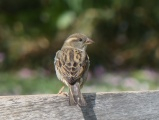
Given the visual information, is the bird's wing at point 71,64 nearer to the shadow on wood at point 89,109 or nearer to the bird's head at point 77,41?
the bird's head at point 77,41

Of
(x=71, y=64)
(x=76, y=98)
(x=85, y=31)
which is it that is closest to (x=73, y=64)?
(x=71, y=64)

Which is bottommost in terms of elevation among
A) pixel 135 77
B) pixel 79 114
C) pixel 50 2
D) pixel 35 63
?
pixel 79 114

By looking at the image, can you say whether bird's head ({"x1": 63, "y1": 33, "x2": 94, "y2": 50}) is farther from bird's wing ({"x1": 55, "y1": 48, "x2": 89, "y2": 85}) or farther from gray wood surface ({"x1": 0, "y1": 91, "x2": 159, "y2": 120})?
gray wood surface ({"x1": 0, "y1": 91, "x2": 159, "y2": 120})

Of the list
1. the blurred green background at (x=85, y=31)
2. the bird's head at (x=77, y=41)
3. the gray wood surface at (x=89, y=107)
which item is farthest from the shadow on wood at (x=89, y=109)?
the blurred green background at (x=85, y=31)

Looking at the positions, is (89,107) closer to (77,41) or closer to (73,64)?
(73,64)

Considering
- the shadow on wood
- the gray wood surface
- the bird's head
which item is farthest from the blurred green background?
the shadow on wood

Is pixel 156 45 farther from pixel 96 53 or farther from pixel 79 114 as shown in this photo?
pixel 79 114

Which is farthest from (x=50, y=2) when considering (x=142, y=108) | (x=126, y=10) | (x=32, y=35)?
(x=142, y=108)
